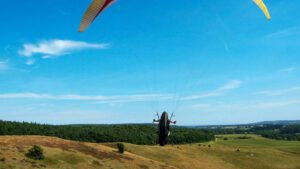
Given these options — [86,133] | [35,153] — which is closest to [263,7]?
[35,153]

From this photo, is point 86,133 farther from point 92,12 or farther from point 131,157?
point 92,12

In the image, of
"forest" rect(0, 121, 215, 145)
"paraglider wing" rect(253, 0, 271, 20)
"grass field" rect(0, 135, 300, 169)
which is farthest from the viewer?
"forest" rect(0, 121, 215, 145)

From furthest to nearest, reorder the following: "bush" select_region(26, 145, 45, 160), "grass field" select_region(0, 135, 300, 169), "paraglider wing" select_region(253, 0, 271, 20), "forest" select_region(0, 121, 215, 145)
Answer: "forest" select_region(0, 121, 215, 145)
"grass field" select_region(0, 135, 300, 169)
"bush" select_region(26, 145, 45, 160)
"paraglider wing" select_region(253, 0, 271, 20)

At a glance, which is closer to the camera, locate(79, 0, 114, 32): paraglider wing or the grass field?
locate(79, 0, 114, 32): paraglider wing

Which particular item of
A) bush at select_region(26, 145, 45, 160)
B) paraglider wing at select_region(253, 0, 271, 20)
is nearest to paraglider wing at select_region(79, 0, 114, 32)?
paraglider wing at select_region(253, 0, 271, 20)

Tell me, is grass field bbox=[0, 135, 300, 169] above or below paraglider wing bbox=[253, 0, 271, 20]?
below

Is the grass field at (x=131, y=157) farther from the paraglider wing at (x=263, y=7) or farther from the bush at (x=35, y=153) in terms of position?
the paraglider wing at (x=263, y=7)

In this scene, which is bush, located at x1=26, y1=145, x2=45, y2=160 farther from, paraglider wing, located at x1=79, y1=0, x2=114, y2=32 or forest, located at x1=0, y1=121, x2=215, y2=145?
forest, located at x1=0, y1=121, x2=215, y2=145
